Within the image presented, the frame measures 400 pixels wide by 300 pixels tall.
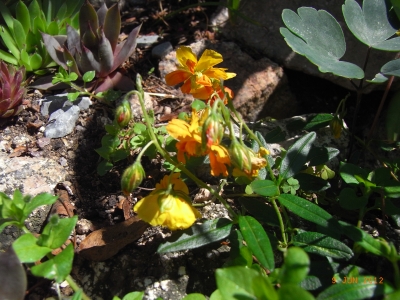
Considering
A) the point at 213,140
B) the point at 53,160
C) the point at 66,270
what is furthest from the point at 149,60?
the point at 66,270

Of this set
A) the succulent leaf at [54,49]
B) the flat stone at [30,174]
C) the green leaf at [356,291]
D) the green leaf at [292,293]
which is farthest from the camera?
the succulent leaf at [54,49]

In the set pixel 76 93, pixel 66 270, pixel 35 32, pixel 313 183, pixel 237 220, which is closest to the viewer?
pixel 66 270

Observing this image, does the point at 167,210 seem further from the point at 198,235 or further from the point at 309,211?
the point at 309,211

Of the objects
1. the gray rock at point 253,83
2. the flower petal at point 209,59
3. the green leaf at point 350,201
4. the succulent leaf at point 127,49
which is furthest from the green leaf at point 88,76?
the green leaf at point 350,201

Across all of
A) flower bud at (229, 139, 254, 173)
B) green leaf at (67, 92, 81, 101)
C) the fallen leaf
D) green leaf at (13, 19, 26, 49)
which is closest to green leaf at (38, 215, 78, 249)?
the fallen leaf

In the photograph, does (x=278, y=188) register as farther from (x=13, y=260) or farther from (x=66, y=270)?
(x=13, y=260)

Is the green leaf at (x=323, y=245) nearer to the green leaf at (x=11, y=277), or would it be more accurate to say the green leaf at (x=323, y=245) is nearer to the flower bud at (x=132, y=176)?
the flower bud at (x=132, y=176)
